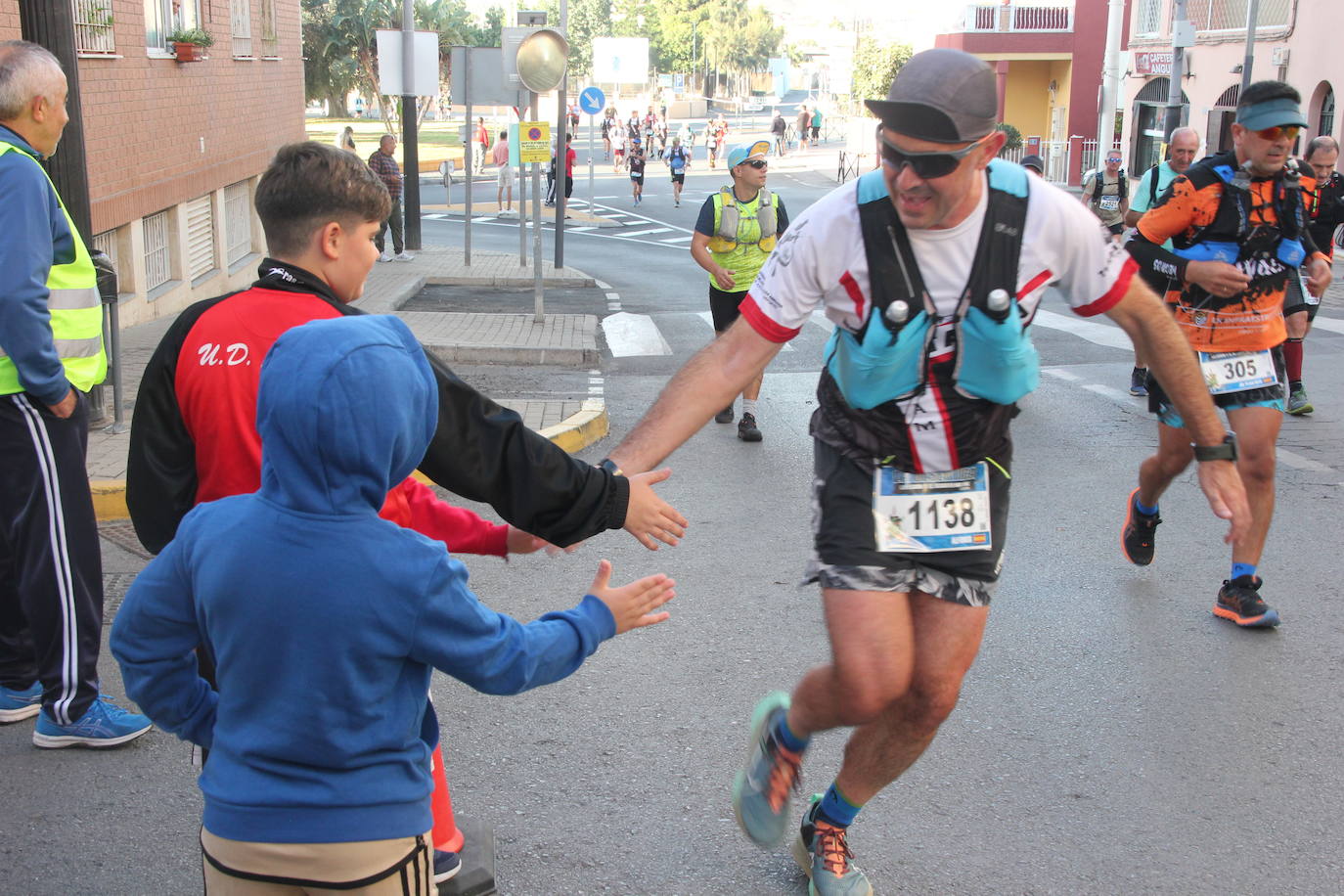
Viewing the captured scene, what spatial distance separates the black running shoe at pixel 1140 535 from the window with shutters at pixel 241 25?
46.2 feet

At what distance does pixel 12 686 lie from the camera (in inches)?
175

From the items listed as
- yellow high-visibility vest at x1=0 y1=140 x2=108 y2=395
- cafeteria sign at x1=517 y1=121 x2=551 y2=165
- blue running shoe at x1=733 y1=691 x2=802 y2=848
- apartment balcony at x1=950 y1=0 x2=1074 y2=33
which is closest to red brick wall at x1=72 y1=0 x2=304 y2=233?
cafeteria sign at x1=517 y1=121 x2=551 y2=165

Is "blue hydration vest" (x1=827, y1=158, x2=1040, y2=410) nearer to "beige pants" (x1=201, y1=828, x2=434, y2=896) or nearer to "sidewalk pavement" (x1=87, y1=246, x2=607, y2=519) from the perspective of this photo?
"beige pants" (x1=201, y1=828, x2=434, y2=896)

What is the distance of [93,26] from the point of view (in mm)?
11430

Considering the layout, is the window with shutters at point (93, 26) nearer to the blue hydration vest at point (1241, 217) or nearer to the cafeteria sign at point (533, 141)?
the cafeteria sign at point (533, 141)

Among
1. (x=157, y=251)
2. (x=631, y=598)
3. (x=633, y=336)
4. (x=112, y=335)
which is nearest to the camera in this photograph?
(x=631, y=598)

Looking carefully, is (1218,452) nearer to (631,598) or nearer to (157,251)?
(631,598)

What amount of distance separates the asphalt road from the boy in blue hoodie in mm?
1370

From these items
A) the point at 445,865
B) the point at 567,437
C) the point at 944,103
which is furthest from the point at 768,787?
the point at 567,437

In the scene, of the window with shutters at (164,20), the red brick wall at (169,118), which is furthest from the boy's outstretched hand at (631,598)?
the window with shutters at (164,20)

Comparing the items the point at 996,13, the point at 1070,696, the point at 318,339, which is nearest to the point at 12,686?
the point at 318,339

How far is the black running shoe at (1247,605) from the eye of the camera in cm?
534

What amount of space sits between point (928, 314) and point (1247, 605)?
9.55 ft

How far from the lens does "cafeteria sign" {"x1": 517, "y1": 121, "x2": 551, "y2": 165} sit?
15.1 m
